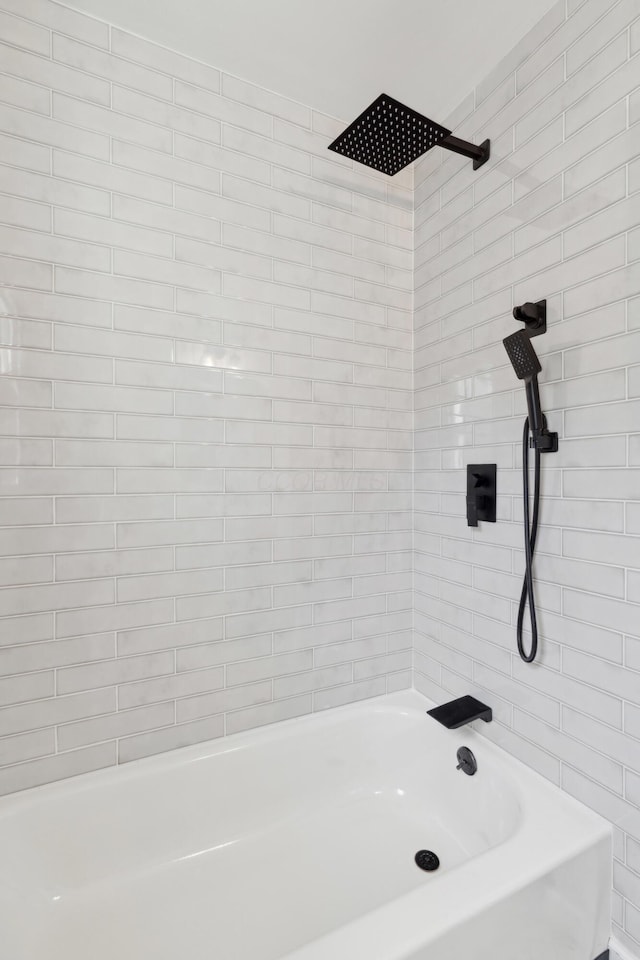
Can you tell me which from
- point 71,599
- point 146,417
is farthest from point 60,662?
point 146,417

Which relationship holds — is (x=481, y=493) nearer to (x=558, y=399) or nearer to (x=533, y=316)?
(x=558, y=399)

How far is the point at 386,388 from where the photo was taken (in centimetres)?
192

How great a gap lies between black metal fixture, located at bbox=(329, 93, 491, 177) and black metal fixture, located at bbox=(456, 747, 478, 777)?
193cm

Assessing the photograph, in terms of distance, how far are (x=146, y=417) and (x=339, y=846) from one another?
61.7 inches

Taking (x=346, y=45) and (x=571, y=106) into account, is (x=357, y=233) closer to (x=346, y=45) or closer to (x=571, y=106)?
(x=346, y=45)

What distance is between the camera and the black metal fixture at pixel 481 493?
158 centimetres

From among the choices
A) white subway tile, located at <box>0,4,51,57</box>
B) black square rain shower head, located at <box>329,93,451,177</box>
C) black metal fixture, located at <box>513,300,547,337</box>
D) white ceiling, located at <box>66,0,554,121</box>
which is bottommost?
black metal fixture, located at <box>513,300,547,337</box>

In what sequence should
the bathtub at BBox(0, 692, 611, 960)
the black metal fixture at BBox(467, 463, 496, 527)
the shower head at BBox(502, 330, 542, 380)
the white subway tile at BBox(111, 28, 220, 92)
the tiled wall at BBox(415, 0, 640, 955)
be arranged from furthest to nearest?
the black metal fixture at BBox(467, 463, 496, 527)
the white subway tile at BBox(111, 28, 220, 92)
the shower head at BBox(502, 330, 542, 380)
the tiled wall at BBox(415, 0, 640, 955)
the bathtub at BBox(0, 692, 611, 960)

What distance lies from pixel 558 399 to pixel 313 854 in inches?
64.7

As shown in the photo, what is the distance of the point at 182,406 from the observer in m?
1.55

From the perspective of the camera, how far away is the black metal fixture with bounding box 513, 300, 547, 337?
1.37m

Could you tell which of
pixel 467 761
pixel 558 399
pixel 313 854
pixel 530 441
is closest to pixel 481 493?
pixel 530 441

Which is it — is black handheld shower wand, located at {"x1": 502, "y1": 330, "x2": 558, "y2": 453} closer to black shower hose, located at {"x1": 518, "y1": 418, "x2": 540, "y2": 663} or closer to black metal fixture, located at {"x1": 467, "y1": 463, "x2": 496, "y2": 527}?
black shower hose, located at {"x1": 518, "y1": 418, "x2": 540, "y2": 663}

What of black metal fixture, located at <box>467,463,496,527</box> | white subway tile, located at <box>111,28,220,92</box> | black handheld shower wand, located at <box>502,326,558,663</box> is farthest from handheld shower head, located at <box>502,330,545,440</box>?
white subway tile, located at <box>111,28,220,92</box>
